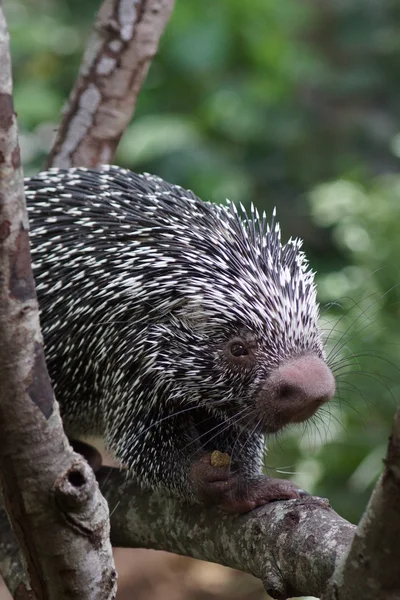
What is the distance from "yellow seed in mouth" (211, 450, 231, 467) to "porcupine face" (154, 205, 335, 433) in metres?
0.12

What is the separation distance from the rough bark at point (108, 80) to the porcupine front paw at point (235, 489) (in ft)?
6.06

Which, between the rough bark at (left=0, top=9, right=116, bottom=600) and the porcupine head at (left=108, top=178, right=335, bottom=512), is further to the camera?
the porcupine head at (left=108, top=178, right=335, bottom=512)

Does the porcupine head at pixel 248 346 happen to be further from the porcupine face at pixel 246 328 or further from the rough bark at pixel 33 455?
the rough bark at pixel 33 455

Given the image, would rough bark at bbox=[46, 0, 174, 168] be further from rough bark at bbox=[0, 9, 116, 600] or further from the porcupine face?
rough bark at bbox=[0, 9, 116, 600]

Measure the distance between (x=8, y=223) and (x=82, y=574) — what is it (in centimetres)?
84

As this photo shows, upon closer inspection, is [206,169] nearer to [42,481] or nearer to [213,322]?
[213,322]

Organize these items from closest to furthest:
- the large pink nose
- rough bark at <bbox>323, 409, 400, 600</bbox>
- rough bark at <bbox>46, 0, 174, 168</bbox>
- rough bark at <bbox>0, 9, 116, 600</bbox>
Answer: rough bark at <bbox>323, 409, 400, 600</bbox> < rough bark at <bbox>0, 9, 116, 600</bbox> < the large pink nose < rough bark at <bbox>46, 0, 174, 168</bbox>

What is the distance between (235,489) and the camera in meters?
2.59

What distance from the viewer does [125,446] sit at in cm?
295

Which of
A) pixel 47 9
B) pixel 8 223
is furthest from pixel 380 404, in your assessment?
pixel 47 9

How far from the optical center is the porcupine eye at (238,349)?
2777 mm

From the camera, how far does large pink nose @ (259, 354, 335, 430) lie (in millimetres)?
2482

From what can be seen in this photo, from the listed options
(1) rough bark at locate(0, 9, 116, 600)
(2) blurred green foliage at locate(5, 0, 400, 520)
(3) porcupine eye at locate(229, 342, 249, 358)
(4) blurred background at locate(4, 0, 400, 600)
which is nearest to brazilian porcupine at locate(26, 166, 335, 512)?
(3) porcupine eye at locate(229, 342, 249, 358)

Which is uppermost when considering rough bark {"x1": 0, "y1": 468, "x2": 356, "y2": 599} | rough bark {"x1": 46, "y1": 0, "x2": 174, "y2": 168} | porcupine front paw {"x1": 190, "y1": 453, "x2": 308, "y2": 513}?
rough bark {"x1": 46, "y1": 0, "x2": 174, "y2": 168}
